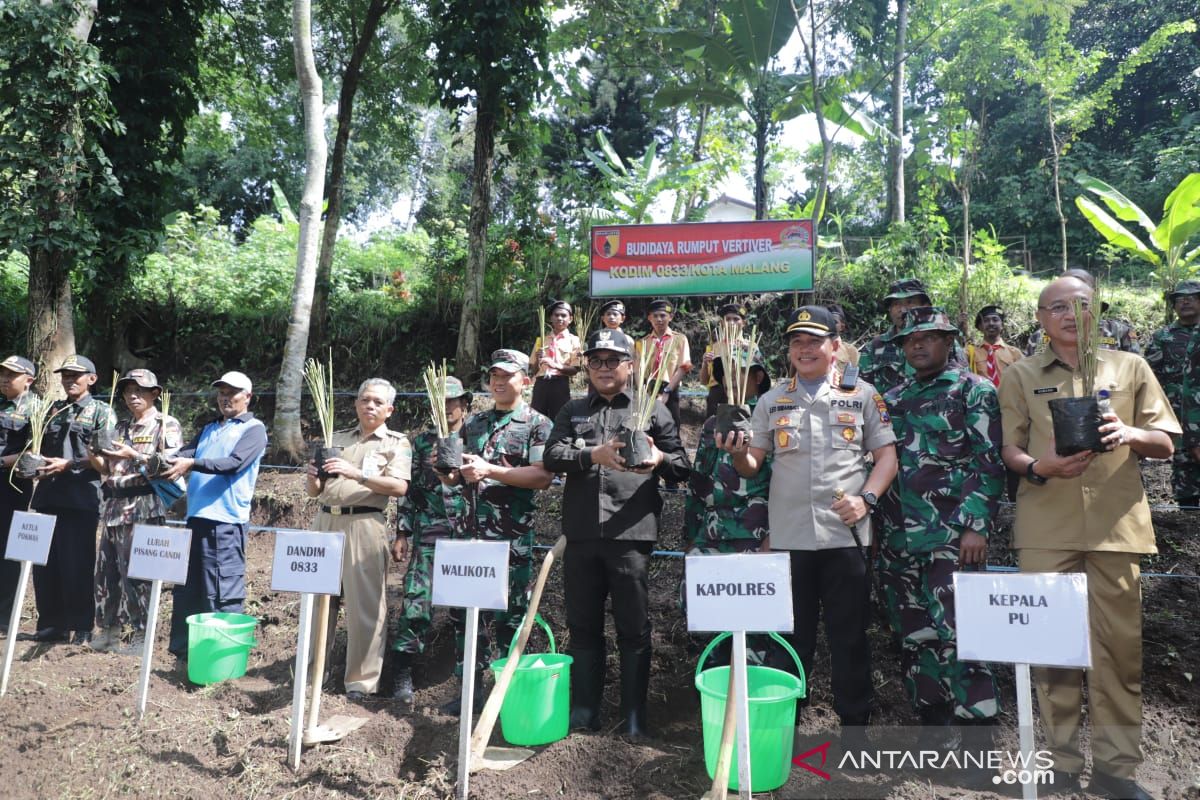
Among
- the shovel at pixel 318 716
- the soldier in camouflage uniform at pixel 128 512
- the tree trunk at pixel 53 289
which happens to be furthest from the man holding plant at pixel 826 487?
the tree trunk at pixel 53 289

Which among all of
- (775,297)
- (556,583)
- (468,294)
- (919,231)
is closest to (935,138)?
(919,231)

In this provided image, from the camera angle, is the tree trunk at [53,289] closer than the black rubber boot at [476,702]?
No

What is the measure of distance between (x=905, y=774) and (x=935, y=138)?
10.5 meters

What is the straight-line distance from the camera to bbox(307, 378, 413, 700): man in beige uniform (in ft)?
13.3

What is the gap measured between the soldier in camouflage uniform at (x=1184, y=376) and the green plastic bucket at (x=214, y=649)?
5985 millimetres

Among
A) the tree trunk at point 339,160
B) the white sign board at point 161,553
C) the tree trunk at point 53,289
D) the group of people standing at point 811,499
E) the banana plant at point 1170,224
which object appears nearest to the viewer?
the group of people standing at point 811,499

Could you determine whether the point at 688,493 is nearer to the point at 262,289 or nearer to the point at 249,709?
the point at 249,709

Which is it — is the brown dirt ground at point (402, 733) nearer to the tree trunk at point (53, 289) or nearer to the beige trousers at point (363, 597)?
the beige trousers at point (363, 597)

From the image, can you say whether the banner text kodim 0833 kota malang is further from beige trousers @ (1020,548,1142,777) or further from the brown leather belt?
beige trousers @ (1020,548,1142,777)

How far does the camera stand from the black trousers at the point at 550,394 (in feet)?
21.6

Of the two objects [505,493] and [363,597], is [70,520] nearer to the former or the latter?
[363,597]

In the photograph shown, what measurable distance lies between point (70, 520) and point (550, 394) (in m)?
3.61

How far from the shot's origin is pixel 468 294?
8.55 m

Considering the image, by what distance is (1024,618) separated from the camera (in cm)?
226
